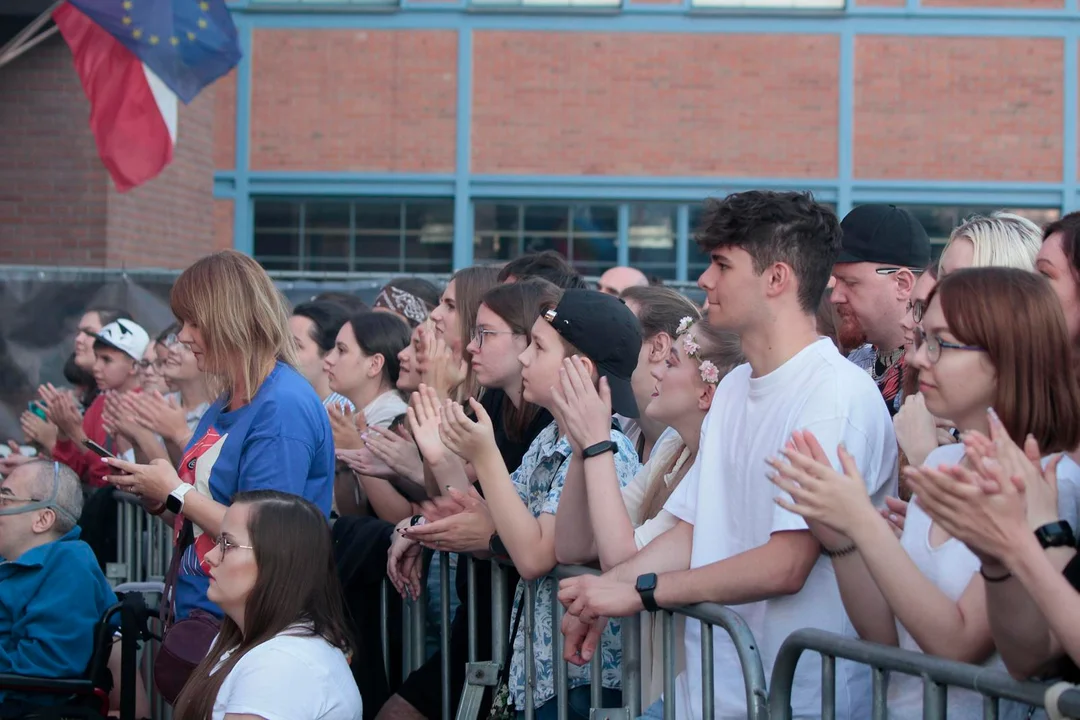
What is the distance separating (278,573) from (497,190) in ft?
41.0

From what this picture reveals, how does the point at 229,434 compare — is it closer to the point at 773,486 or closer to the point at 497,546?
the point at 497,546

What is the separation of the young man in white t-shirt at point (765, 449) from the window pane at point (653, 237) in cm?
1296

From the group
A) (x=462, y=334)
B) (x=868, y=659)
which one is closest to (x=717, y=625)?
(x=868, y=659)

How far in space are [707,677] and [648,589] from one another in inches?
10.4

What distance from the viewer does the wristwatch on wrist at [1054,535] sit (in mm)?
2477

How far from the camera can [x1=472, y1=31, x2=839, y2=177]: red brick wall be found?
16109mm

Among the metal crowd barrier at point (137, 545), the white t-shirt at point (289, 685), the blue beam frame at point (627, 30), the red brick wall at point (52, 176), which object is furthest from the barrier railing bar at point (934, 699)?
the blue beam frame at point (627, 30)

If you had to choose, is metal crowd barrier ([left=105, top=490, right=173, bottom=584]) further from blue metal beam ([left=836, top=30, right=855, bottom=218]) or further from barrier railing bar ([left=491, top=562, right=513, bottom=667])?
blue metal beam ([left=836, top=30, right=855, bottom=218])

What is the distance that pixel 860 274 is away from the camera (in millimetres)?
4555

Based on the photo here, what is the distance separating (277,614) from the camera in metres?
3.99

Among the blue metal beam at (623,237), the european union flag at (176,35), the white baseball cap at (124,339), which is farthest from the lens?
the blue metal beam at (623,237)

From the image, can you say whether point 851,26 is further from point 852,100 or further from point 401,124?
point 401,124

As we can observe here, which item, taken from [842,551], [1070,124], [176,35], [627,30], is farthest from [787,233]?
[1070,124]

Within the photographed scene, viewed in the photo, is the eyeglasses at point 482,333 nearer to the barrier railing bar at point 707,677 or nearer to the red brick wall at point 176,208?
the barrier railing bar at point 707,677
